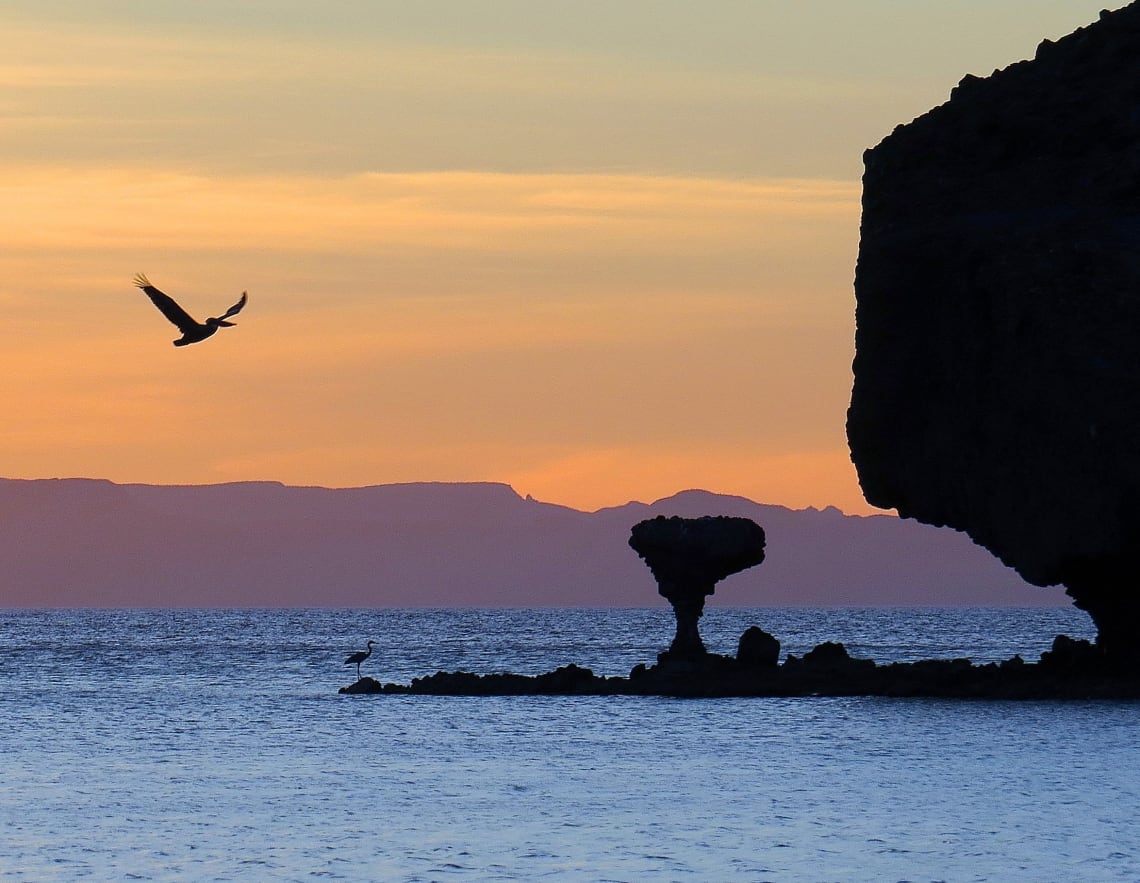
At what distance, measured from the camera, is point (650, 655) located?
116m

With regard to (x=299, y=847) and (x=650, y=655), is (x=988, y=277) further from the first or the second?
(x=650, y=655)

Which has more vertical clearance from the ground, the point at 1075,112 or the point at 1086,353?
the point at 1075,112

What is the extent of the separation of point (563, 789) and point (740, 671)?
29.8 m

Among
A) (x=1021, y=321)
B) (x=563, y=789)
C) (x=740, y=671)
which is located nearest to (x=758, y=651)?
(x=740, y=671)

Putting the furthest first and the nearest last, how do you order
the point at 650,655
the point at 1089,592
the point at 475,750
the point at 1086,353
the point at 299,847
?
the point at 650,655 → the point at 1089,592 → the point at 1086,353 → the point at 475,750 → the point at 299,847

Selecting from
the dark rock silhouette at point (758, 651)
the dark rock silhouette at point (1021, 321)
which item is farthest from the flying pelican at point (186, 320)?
the dark rock silhouette at point (758, 651)

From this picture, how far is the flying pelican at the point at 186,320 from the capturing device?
2798cm

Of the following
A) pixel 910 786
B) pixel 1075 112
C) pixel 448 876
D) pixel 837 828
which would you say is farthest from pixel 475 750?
pixel 1075 112

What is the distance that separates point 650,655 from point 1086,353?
6035cm

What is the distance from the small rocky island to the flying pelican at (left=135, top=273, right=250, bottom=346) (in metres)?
37.0

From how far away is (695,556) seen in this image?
76125mm

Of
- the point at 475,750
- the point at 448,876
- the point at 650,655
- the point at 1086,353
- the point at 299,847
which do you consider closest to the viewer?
the point at 448,876

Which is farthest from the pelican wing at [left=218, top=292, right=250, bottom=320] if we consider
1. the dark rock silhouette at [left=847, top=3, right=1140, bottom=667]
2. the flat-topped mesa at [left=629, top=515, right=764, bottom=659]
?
the flat-topped mesa at [left=629, top=515, right=764, bottom=659]

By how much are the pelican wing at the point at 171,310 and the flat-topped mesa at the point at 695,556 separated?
4799 cm
